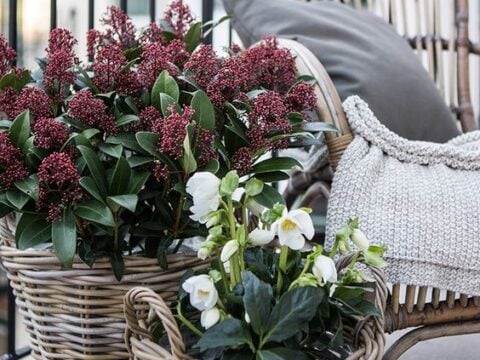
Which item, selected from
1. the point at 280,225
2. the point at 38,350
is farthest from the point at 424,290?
the point at 38,350

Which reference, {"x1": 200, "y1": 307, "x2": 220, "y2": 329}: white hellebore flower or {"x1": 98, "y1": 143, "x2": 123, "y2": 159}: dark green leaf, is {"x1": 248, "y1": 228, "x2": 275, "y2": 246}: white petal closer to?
{"x1": 200, "y1": 307, "x2": 220, "y2": 329}: white hellebore flower

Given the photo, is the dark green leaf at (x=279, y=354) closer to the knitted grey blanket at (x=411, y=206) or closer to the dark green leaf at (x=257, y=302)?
the dark green leaf at (x=257, y=302)

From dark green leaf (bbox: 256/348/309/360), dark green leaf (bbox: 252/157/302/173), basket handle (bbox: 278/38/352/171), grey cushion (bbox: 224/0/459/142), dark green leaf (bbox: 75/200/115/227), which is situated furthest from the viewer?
grey cushion (bbox: 224/0/459/142)

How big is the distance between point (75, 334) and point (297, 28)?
840 mm

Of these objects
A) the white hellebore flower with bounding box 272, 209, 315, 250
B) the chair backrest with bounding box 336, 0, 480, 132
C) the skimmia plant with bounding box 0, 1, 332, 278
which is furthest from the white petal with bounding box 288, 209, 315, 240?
the chair backrest with bounding box 336, 0, 480, 132

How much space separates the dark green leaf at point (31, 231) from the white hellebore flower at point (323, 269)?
1.09 feet

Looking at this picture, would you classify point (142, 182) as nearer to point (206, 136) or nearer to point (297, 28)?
point (206, 136)

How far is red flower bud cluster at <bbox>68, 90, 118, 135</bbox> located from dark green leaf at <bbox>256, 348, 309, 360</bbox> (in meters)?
0.35

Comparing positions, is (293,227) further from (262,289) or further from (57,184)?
(57,184)

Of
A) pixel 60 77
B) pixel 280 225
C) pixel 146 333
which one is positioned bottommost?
pixel 146 333

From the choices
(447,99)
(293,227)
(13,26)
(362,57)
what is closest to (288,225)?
(293,227)

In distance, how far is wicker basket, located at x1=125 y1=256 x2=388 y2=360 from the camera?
0.78 m

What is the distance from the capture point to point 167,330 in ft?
2.54

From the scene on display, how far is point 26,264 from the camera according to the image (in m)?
0.94
